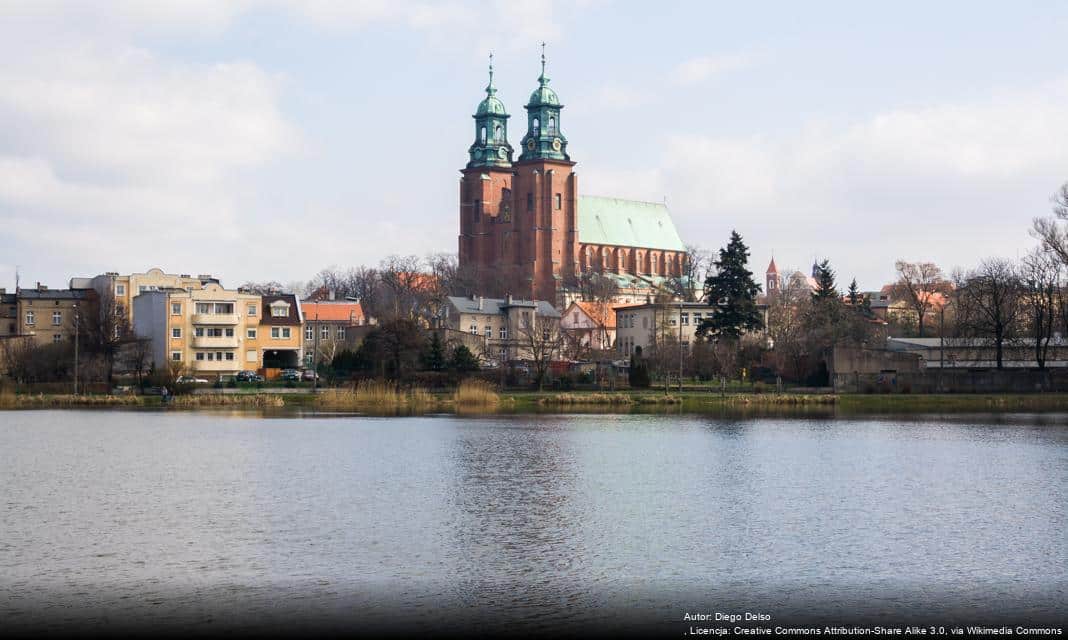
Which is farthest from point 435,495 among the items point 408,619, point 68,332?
point 68,332

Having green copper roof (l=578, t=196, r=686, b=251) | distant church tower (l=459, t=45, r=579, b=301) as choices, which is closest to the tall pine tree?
distant church tower (l=459, t=45, r=579, b=301)

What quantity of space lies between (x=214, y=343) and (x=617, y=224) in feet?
341

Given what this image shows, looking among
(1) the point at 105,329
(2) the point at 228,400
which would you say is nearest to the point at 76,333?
(1) the point at 105,329

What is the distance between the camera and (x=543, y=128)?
17125 centimetres

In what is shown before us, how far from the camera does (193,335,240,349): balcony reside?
9688cm

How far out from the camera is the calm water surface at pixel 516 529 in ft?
64.8

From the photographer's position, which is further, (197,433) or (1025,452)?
(197,433)

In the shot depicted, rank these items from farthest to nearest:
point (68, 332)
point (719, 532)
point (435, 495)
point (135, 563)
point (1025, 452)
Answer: point (68, 332), point (1025, 452), point (435, 495), point (719, 532), point (135, 563)

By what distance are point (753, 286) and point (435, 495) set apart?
227ft

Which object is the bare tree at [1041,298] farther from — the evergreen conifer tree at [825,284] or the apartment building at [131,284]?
the apartment building at [131,284]

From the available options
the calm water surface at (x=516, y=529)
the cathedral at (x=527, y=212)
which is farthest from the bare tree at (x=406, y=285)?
the calm water surface at (x=516, y=529)

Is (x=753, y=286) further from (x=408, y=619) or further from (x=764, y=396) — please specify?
(x=408, y=619)

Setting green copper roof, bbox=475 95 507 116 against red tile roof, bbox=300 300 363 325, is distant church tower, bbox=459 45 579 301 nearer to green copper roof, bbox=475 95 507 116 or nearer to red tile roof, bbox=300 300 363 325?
green copper roof, bbox=475 95 507 116

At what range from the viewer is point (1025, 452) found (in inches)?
1715
